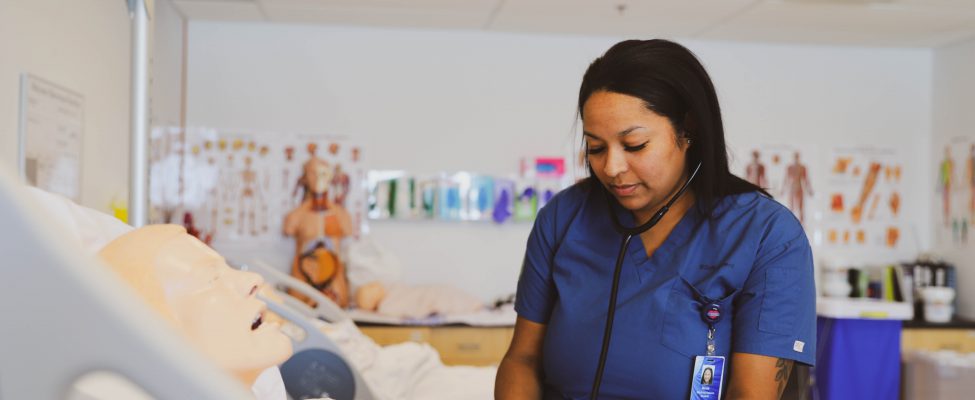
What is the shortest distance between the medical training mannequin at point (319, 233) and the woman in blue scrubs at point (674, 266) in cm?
278

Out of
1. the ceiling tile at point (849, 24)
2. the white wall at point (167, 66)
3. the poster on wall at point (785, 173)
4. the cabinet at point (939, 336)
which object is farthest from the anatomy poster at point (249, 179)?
the cabinet at point (939, 336)

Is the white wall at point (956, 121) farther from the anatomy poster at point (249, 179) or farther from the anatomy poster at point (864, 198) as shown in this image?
the anatomy poster at point (249, 179)

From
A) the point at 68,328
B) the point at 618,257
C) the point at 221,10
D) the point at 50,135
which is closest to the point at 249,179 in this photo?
the point at 221,10

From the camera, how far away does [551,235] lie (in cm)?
157

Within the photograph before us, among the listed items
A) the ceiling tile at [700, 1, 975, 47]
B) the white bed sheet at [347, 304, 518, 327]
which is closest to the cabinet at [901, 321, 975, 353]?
the ceiling tile at [700, 1, 975, 47]

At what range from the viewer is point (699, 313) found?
1.38m

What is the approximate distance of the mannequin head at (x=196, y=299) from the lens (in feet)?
3.31

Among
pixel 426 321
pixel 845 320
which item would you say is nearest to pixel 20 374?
pixel 426 321

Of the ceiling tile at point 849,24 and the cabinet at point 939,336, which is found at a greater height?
the ceiling tile at point 849,24

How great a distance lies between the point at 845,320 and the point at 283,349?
136 inches

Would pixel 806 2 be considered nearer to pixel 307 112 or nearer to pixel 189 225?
pixel 307 112

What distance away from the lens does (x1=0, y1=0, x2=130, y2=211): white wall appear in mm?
1828

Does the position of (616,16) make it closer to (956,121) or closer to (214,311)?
(956,121)

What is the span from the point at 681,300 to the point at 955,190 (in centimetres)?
379
